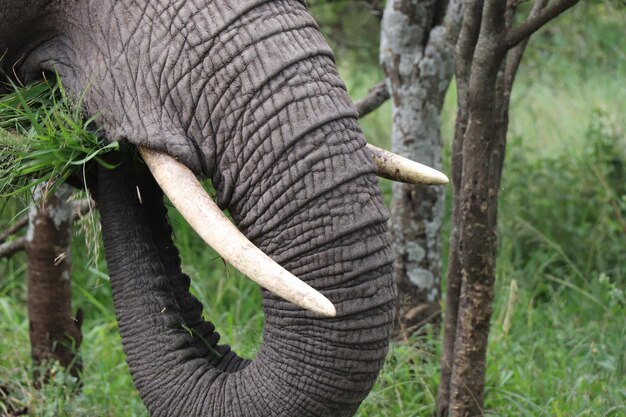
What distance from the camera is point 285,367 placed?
279 centimetres

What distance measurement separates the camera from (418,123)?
484cm

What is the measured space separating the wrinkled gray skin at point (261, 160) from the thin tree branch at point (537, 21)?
848 mm

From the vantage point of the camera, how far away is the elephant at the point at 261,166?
2.69m

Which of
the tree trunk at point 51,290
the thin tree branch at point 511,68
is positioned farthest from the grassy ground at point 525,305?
the thin tree branch at point 511,68

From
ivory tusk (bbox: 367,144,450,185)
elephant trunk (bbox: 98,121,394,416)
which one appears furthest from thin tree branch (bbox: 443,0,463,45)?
elephant trunk (bbox: 98,121,394,416)

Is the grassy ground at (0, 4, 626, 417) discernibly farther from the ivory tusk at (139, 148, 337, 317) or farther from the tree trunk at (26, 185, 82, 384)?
the ivory tusk at (139, 148, 337, 317)

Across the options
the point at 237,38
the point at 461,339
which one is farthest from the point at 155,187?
the point at 461,339

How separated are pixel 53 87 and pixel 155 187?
45 cm

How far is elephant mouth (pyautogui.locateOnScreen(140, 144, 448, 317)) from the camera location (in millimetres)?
2520

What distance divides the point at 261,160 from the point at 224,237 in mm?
239

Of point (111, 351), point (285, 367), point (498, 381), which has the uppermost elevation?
point (285, 367)

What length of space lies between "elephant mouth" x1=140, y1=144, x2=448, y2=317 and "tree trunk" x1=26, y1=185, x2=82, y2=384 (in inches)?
73.7

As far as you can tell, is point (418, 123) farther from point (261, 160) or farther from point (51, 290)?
point (261, 160)

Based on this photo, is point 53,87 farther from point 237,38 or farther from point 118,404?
point 118,404
